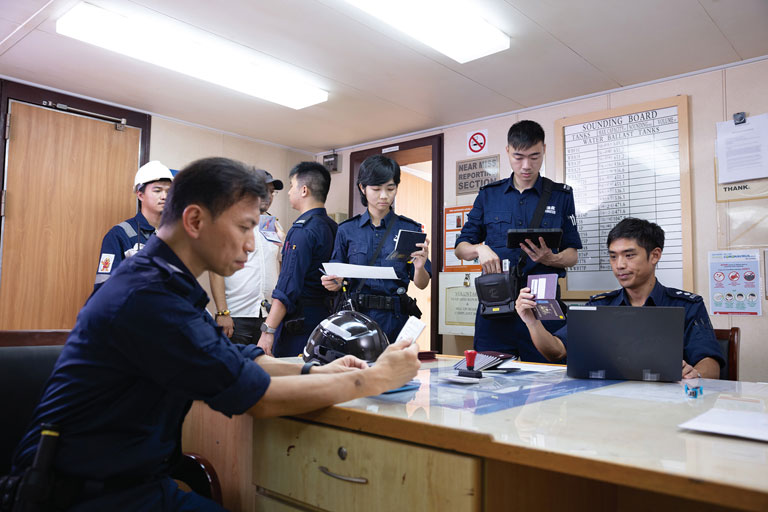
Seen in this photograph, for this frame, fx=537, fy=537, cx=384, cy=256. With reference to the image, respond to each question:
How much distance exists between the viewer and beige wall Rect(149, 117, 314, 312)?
175 inches

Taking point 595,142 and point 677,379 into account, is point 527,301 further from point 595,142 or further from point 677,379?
point 595,142

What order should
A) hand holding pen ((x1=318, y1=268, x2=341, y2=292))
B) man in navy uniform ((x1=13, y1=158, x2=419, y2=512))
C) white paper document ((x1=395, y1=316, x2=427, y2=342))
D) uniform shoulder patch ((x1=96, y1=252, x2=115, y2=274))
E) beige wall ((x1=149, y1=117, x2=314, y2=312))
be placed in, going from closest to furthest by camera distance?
man in navy uniform ((x1=13, y1=158, x2=419, y2=512)) < white paper document ((x1=395, y1=316, x2=427, y2=342)) < hand holding pen ((x1=318, y1=268, x2=341, y2=292)) < uniform shoulder patch ((x1=96, y1=252, x2=115, y2=274)) < beige wall ((x1=149, y1=117, x2=314, y2=312))

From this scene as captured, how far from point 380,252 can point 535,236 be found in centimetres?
82

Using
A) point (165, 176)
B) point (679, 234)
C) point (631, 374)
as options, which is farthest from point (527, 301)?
point (165, 176)

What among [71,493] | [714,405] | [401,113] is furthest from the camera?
[401,113]

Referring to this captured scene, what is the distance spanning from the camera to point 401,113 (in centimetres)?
433

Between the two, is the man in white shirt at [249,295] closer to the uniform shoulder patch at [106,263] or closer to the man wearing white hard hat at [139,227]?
the man wearing white hard hat at [139,227]

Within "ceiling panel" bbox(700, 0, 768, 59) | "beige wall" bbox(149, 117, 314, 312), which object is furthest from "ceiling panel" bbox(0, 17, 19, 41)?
"ceiling panel" bbox(700, 0, 768, 59)

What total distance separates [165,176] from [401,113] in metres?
1.89

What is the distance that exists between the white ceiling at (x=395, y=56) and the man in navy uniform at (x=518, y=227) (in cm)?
75

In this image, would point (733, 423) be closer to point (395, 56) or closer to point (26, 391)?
point (26, 391)

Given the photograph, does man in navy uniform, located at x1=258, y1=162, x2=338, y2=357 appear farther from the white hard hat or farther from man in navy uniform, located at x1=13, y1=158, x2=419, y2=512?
man in navy uniform, located at x1=13, y1=158, x2=419, y2=512

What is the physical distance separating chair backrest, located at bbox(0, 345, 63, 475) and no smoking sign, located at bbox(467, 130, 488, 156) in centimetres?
365

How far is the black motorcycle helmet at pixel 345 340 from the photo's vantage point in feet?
5.50
